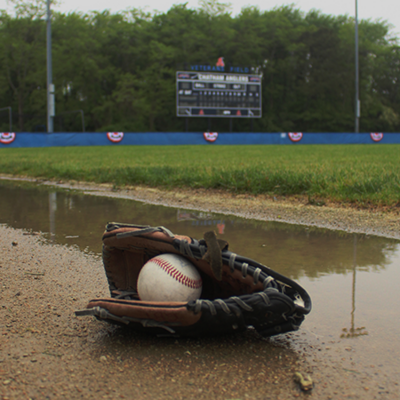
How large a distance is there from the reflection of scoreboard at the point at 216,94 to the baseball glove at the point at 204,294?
35.3 metres

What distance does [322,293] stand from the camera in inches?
104

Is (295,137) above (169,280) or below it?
above

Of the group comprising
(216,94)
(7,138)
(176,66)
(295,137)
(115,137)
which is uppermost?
(176,66)

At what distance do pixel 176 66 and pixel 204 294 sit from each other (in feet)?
168

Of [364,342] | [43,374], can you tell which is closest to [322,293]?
[364,342]

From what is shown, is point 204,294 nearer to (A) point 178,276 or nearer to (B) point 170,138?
(A) point 178,276

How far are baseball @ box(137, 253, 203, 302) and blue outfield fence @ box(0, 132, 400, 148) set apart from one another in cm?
2944

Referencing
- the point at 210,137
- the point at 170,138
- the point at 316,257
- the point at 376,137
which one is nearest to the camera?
the point at 316,257

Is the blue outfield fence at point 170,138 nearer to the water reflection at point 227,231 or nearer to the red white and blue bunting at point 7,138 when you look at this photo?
the red white and blue bunting at point 7,138

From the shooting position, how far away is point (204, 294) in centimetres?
247

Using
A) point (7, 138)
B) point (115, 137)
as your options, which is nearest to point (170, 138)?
point (115, 137)

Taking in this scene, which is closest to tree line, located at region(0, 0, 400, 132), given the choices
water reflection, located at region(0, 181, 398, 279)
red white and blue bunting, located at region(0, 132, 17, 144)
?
red white and blue bunting, located at region(0, 132, 17, 144)

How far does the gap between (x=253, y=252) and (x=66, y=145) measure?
29421 millimetres

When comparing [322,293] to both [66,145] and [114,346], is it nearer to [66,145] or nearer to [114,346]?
[114,346]
